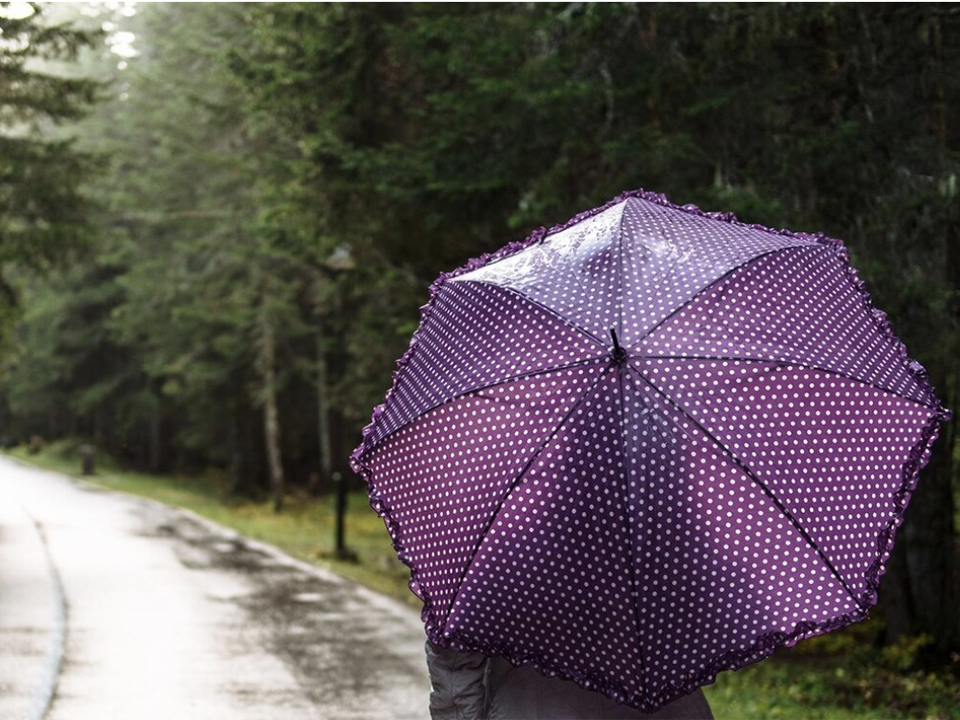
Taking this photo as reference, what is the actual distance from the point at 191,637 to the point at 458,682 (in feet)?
26.3

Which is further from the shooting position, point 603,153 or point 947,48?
point 603,153

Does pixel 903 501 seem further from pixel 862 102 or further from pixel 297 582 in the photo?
pixel 297 582

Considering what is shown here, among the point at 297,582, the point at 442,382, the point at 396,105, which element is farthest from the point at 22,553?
the point at 442,382

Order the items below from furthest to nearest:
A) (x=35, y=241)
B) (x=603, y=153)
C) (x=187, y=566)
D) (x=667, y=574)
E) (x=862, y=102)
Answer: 1. (x=35, y=241)
2. (x=187, y=566)
3. (x=603, y=153)
4. (x=862, y=102)
5. (x=667, y=574)

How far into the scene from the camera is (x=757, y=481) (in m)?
2.65

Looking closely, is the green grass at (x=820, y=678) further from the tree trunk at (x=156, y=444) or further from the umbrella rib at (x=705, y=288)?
the tree trunk at (x=156, y=444)

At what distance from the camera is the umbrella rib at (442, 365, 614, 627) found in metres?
2.64

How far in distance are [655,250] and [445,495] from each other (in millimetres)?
838

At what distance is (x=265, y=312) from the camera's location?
26844 millimetres

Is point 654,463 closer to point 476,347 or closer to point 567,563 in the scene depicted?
point 567,563

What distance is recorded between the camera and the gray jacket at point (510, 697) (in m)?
2.95

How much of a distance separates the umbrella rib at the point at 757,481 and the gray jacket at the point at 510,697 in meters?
0.56

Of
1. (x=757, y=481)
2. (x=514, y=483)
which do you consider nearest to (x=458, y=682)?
(x=514, y=483)

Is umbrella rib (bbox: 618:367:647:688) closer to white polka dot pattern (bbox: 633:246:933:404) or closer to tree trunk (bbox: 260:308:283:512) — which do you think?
white polka dot pattern (bbox: 633:246:933:404)
